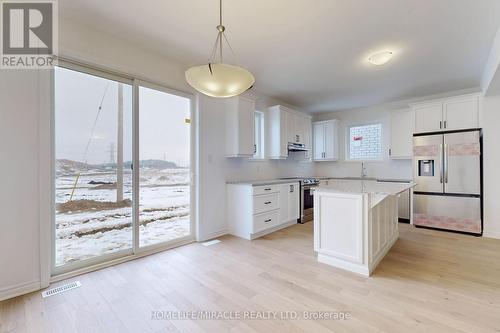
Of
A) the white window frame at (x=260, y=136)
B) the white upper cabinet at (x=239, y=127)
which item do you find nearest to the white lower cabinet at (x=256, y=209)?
the white upper cabinet at (x=239, y=127)

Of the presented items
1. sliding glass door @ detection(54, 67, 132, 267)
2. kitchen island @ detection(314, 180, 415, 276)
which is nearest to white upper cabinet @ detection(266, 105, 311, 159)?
kitchen island @ detection(314, 180, 415, 276)

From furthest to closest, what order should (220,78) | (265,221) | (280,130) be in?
(280,130)
(265,221)
(220,78)

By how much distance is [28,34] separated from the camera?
2248mm

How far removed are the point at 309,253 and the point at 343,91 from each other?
3.33 meters

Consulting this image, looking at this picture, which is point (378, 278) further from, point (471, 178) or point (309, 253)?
point (471, 178)

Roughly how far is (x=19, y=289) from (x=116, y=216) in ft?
3.43

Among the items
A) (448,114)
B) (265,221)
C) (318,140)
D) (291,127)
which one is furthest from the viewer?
(318,140)

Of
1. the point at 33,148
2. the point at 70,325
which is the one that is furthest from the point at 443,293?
the point at 33,148

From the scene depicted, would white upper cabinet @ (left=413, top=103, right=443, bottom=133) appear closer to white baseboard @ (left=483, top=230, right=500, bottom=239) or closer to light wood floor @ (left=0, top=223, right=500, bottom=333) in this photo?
white baseboard @ (left=483, top=230, right=500, bottom=239)

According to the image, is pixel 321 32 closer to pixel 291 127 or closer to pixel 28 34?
pixel 291 127

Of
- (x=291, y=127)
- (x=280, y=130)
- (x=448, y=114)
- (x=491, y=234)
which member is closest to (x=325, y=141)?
(x=291, y=127)

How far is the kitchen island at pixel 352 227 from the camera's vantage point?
2492mm

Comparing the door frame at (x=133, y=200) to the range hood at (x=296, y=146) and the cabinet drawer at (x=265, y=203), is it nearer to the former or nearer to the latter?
the cabinet drawer at (x=265, y=203)

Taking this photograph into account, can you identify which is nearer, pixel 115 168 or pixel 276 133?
pixel 115 168
